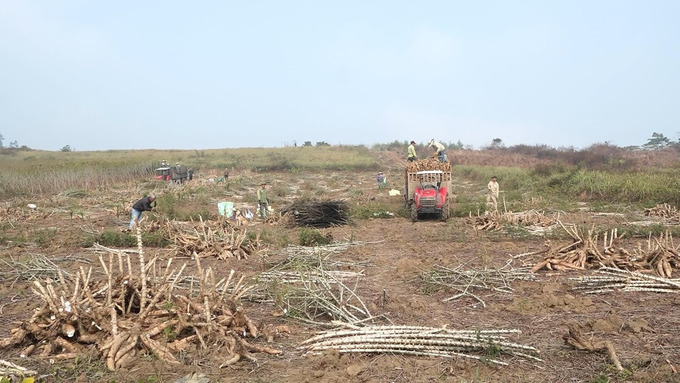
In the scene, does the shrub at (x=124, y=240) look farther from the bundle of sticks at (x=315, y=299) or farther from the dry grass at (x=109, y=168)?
the dry grass at (x=109, y=168)

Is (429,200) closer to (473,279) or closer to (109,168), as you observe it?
(473,279)

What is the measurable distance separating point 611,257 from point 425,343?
186 inches

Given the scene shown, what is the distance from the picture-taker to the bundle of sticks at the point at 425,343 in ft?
15.0

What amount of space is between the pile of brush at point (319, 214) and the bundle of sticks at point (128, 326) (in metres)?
8.28

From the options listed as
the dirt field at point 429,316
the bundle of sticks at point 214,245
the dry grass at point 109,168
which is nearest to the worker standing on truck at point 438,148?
the dirt field at point 429,316

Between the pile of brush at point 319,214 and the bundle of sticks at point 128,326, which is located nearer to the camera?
the bundle of sticks at point 128,326

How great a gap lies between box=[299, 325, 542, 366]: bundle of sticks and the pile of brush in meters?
8.51

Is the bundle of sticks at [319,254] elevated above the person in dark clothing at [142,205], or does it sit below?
below

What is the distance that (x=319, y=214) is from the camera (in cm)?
1348

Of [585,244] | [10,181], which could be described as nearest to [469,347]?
[585,244]

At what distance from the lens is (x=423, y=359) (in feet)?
15.0

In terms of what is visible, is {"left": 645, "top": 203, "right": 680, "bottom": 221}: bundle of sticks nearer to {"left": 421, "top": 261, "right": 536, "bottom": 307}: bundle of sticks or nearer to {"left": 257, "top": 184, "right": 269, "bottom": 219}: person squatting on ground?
{"left": 421, "top": 261, "right": 536, "bottom": 307}: bundle of sticks

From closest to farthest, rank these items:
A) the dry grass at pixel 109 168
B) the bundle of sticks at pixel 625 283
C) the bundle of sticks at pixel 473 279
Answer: the bundle of sticks at pixel 625 283 < the bundle of sticks at pixel 473 279 < the dry grass at pixel 109 168

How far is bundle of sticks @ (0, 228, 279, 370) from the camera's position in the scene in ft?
14.9
